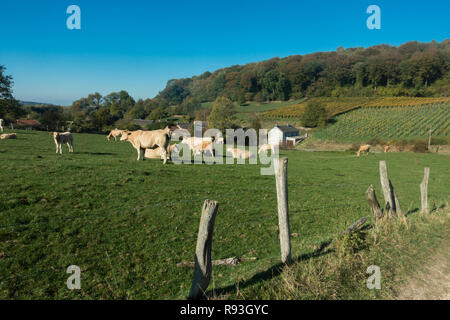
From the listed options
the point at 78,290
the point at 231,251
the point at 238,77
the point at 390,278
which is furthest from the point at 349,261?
the point at 238,77

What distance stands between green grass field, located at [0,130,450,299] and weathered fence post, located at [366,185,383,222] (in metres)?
1.14

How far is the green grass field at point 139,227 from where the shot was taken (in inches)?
204

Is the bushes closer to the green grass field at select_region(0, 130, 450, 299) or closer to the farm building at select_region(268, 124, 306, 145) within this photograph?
the farm building at select_region(268, 124, 306, 145)

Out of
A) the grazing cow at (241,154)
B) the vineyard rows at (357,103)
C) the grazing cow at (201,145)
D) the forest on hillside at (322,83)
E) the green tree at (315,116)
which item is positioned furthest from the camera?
the forest on hillside at (322,83)

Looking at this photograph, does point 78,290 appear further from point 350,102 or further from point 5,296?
point 350,102

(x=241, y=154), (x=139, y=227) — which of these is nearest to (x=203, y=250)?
(x=139, y=227)

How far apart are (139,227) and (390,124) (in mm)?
76162

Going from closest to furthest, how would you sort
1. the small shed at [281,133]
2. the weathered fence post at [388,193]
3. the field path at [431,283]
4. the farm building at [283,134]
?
the field path at [431,283], the weathered fence post at [388,193], the farm building at [283,134], the small shed at [281,133]

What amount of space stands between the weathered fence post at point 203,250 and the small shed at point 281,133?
2605 inches

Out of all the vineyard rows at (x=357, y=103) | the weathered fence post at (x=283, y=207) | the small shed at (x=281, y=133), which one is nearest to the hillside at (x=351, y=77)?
the vineyard rows at (x=357, y=103)

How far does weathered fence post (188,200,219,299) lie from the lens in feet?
13.8

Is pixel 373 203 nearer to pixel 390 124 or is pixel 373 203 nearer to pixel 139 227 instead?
pixel 139 227

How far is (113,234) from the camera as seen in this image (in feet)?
23.1

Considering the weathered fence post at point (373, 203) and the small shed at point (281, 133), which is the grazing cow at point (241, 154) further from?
the small shed at point (281, 133)
